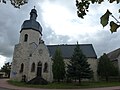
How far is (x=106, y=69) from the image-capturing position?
3750 centimetres

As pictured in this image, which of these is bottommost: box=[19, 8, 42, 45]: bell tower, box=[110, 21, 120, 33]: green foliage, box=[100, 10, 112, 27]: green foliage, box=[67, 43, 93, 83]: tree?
box=[110, 21, 120, 33]: green foliage

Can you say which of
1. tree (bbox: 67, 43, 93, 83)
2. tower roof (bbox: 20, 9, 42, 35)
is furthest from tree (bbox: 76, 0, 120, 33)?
tower roof (bbox: 20, 9, 42, 35)

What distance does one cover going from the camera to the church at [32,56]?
40572 mm

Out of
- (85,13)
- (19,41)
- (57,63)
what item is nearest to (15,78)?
(19,41)

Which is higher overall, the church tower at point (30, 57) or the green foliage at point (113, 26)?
the church tower at point (30, 57)

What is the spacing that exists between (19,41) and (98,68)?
21128 mm

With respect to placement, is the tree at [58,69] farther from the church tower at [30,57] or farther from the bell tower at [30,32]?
the bell tower at [30,32]

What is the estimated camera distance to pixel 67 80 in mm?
36688

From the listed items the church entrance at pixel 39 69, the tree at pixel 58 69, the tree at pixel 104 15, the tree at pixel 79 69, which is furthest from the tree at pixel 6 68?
the tree at pixel 104 15

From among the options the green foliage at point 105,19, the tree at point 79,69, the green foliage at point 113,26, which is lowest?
the green foliage at point 113,26

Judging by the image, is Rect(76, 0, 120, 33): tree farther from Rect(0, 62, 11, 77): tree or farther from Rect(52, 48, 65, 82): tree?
Rect(0, 62, 11, 77): tree

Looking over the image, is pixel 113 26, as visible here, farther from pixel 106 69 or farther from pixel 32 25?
pixel 32 25

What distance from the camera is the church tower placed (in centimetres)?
4045

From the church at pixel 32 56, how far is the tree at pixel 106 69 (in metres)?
2.44
